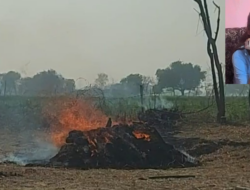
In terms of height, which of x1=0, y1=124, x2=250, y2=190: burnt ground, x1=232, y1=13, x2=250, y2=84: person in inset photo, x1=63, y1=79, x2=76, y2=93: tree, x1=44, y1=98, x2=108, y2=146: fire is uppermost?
x1=232, y1=13, x2=250, y2=84: person in inset photo

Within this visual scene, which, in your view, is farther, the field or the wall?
the wall

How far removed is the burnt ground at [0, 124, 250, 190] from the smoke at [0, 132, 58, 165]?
0.13 ft

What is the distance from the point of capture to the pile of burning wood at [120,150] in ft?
12.6

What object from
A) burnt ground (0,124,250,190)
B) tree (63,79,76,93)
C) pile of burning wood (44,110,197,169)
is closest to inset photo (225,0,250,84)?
burnt ground (0,124,250,190)

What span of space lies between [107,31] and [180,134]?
0.95 m

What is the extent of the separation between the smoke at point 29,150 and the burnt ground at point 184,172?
0.13 feet

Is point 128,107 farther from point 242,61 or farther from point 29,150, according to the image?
point 242,61

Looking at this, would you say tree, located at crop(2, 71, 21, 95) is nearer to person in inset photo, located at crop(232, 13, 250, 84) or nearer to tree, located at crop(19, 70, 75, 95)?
tree, located at crop(19, 70, 75, 95)

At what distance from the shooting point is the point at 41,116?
3.80m

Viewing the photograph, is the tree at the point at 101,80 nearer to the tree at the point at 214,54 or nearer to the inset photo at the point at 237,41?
the tree at the point at 214,54

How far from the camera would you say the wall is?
3881 mm

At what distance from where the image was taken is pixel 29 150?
12.4 feet

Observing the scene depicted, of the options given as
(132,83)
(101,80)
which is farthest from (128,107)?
(101,80)

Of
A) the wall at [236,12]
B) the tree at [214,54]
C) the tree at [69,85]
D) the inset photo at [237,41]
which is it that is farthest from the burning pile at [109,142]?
the wall at [236,12]
